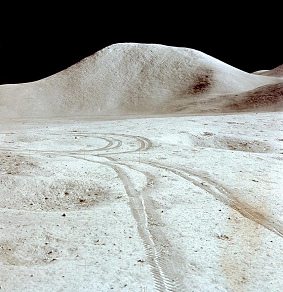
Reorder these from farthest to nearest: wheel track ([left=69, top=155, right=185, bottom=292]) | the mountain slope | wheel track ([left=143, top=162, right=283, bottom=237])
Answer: the mountain slope
wheel track ([left=143, top=162, right=283, bottom=237])
wheel track ([left=69, top=155, right=185, bottom=292])

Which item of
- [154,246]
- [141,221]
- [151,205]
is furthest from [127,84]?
[154,246]

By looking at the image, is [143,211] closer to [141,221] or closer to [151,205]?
[151,205]

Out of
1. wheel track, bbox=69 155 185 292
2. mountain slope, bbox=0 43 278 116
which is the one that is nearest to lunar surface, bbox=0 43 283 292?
wheel track, bbox=69 155 185 292

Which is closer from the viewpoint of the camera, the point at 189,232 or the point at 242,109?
the point at 189,232

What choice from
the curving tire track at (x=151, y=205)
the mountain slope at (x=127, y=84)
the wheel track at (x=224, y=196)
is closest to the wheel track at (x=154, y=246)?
the curving tire track at (x=151, y=205)

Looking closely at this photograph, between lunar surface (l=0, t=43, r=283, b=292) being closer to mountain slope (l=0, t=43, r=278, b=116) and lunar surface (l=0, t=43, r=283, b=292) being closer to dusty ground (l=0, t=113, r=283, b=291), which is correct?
dusty ground (l=0, t=113, r=283, b=291)

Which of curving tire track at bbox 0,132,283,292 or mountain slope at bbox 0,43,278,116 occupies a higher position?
mountain slope at bbox 0,43,278,116

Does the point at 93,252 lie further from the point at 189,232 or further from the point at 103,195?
the point at 103,195

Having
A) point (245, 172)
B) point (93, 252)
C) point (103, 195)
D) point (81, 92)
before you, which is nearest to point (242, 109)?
point (81, 92)

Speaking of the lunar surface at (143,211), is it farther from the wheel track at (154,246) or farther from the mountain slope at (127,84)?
the mountain slope at (127,84)

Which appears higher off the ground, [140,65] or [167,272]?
[140,65]
